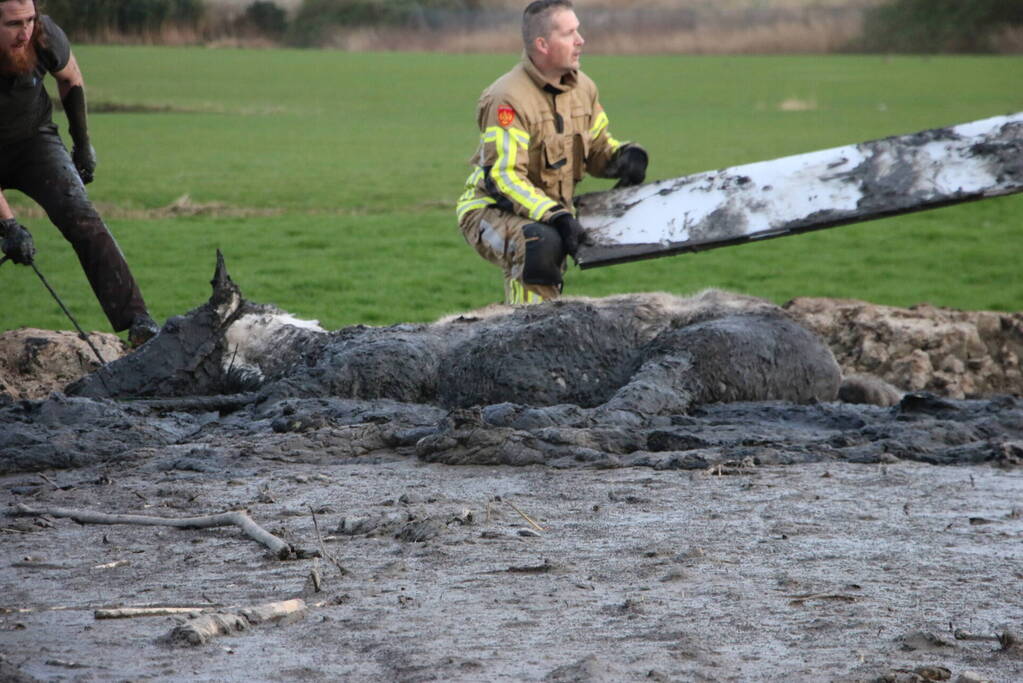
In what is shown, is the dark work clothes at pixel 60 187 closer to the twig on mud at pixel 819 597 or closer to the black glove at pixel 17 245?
the black glove at pixel 17 245

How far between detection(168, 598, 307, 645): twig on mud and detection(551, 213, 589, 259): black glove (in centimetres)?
375

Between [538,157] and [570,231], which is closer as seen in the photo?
[570,231]

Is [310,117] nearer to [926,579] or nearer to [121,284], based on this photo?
[121,284]

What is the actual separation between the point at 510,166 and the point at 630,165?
81cm

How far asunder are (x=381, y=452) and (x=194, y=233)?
12.4 meters

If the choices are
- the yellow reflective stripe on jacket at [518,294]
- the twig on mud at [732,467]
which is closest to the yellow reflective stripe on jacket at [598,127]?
the yellow reflective stripe on jacket at [518,294]

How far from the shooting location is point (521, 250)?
744 centimetres

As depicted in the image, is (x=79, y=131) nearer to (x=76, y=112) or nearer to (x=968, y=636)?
(x=76, y=112)

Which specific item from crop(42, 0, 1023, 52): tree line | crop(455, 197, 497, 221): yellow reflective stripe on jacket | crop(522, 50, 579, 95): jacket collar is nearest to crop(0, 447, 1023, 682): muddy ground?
crop(455, 197, 497, 221): yellow reflective stripe on jacket

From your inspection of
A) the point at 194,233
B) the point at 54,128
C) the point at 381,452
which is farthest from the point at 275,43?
the point at 381,452

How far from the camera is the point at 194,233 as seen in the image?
17.7 m

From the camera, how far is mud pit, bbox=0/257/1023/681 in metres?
3.51

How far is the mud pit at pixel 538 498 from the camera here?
11.5 feet

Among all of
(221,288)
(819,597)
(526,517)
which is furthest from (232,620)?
(221,288)
